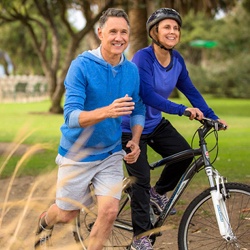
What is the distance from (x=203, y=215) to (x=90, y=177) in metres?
0.85

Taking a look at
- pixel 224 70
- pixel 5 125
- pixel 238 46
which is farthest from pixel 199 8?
pixel 238 46

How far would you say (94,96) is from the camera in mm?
4414

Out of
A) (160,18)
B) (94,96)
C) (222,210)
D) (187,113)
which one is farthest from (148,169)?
(160,18)

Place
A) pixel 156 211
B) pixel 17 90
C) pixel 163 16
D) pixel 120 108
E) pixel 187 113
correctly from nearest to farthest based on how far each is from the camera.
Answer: pixel 120 108
pixel 187 113
pixel 163 16
pixel 156 211
pixel 17 90

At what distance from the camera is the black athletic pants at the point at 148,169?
501cm

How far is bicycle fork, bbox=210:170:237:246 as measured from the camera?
14.6 feet

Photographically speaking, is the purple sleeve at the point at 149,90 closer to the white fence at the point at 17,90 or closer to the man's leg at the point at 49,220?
the man's leg at the point at 49,220

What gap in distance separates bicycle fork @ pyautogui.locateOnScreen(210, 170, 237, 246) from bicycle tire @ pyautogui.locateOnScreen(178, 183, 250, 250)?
4cm

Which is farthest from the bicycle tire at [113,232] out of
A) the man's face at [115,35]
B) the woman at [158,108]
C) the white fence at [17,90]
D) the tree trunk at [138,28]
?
the white fence at [17,90]

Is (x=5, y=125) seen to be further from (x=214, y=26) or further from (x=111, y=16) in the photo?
(x=214, y=26)

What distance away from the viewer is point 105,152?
14.9 ft

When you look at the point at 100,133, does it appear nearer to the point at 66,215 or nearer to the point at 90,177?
the point at 90,177

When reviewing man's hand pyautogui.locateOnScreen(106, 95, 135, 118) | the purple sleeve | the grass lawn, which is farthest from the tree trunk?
man's hand pyautogui.locateOnScreen(106, 95, 135, 118)

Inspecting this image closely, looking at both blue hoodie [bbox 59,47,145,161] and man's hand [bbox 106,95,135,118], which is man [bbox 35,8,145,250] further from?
man's hand [bbox 106,95,135,118]
